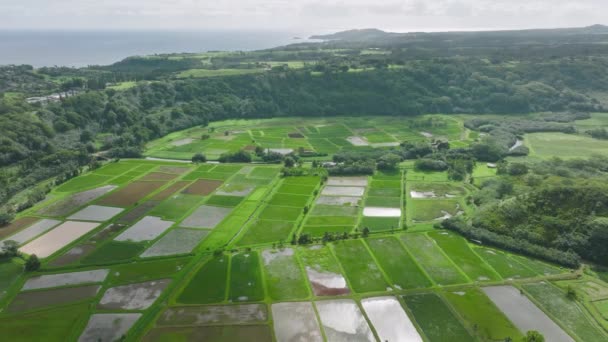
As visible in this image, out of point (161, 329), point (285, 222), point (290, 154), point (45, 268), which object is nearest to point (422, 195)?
point (285, 222)

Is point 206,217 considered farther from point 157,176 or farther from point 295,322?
point 295,322

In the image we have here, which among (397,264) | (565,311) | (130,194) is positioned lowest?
(565,311)

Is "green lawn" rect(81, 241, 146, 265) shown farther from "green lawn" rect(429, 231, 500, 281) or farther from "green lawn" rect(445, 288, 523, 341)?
"green lawn" rect(429, 231, 500, 281)

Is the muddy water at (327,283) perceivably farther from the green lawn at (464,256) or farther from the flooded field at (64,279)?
the flooded field at (64,279)

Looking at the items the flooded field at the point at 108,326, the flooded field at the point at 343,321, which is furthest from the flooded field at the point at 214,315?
the flooded field at the point at 343,321

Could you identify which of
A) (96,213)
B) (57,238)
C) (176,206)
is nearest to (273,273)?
(176,206)

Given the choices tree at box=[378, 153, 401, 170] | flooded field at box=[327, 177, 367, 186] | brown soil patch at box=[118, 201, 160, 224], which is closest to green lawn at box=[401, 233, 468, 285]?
flooded field at box=[327, 177, 367, 186]
